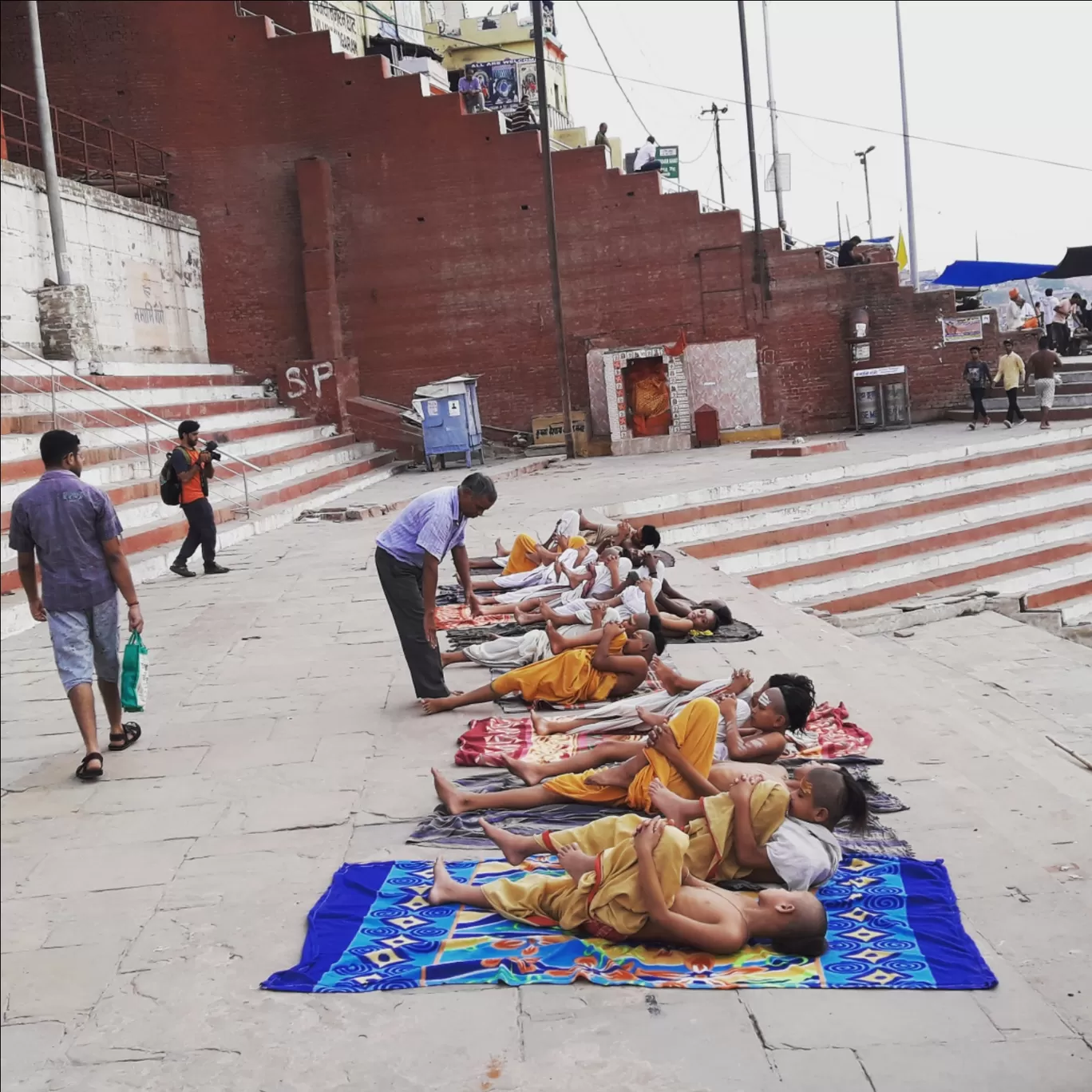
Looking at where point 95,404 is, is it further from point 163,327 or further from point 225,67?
point 225,67

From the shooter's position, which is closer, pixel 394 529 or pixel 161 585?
pixel 394 529

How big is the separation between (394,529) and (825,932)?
3.57 metres

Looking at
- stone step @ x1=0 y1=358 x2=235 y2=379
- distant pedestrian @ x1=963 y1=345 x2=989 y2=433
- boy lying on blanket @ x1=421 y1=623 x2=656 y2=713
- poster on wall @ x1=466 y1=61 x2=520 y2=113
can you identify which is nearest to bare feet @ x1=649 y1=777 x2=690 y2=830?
boy lying on blanket @ x1=421 y1=623 x2=656 y2=713

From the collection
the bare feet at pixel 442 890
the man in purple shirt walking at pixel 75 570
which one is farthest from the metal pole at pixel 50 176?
the bare feet at pixel 442 890

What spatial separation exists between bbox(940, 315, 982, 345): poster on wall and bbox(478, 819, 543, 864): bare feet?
1951 cm

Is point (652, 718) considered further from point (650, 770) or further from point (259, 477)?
point (259, 477)

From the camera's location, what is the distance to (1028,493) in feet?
51.5

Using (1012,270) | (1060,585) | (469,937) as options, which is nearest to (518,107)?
(1012,270)

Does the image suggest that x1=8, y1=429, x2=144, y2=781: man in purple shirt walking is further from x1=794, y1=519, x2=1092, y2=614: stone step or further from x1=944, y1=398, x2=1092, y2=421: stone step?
x1=944, y1=398, x2=1092, y2=421: stone step

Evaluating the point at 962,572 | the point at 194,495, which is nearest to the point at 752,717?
the point at 194,495

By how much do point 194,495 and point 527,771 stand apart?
6490 mm

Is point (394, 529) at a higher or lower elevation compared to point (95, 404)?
lower

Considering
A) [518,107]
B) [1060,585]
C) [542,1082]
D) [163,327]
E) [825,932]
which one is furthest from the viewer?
[518,107]

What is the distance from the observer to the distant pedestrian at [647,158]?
24109 mm
